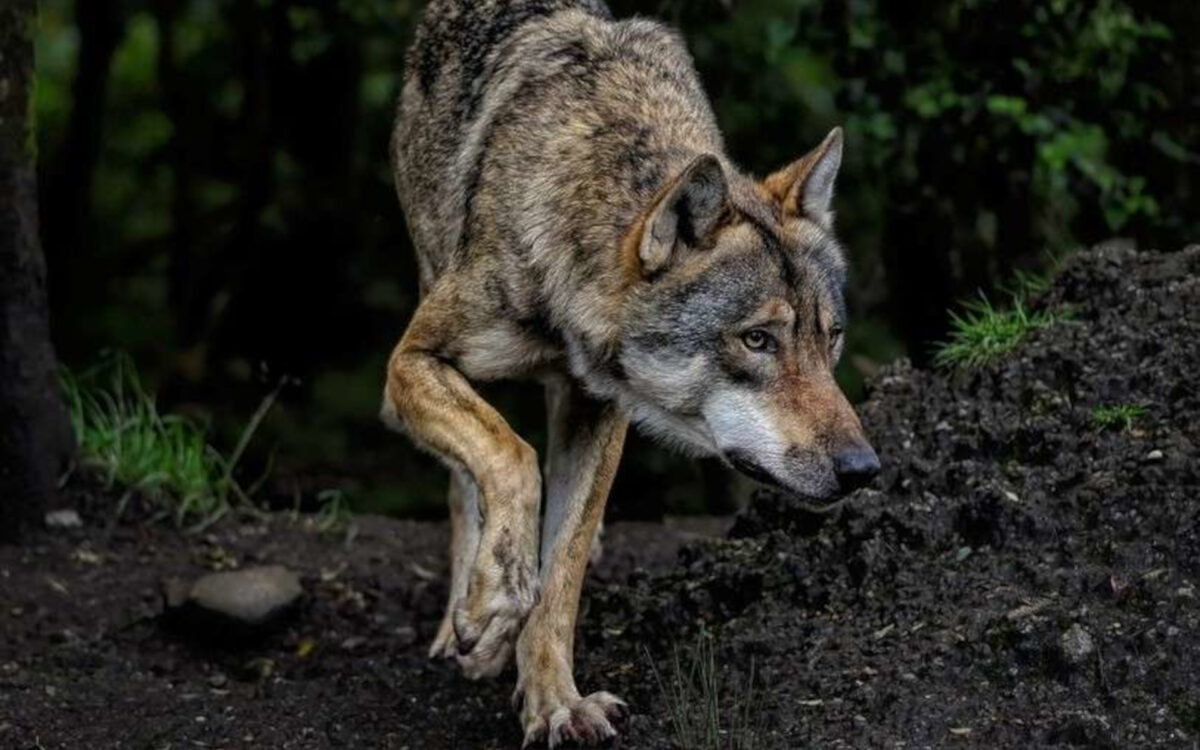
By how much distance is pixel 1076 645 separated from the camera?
4723 millimetres

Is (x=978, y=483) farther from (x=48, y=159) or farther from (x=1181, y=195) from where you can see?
(x=48, y=159)

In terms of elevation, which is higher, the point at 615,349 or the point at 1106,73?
the point at 1106,73

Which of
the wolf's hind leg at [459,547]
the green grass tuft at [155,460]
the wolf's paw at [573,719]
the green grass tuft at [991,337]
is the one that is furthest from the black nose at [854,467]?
the green grass tuft at [155,460]

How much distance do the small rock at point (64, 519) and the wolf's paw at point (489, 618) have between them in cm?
302

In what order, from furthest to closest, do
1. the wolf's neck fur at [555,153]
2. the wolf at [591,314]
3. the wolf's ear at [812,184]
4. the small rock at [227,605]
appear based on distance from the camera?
the small rock at [227,605], the wolf's ear at [812,184], the wolf's neck fur at [555,153], the wolf at [591,314]

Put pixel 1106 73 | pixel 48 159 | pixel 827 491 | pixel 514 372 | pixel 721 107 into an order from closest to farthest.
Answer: pixel 827 491 < pixel 514 372 < pixel 1106 73 < pixel 721 107 < pixel 48 159

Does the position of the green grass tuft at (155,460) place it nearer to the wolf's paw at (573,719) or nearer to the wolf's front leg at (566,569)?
the wolf's front leg at (566,569)

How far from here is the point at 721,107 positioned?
9281mm

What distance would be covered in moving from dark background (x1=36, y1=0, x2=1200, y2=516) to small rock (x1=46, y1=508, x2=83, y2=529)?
47.1 inches

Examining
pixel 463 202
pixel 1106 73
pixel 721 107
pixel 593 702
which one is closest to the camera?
pixel 593 702

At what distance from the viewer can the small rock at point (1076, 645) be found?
4.70m

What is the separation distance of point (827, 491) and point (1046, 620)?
67 centimetres

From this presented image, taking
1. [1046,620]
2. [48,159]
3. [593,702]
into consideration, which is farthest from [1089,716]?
[48,159]

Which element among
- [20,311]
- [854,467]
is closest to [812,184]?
[854,467]
